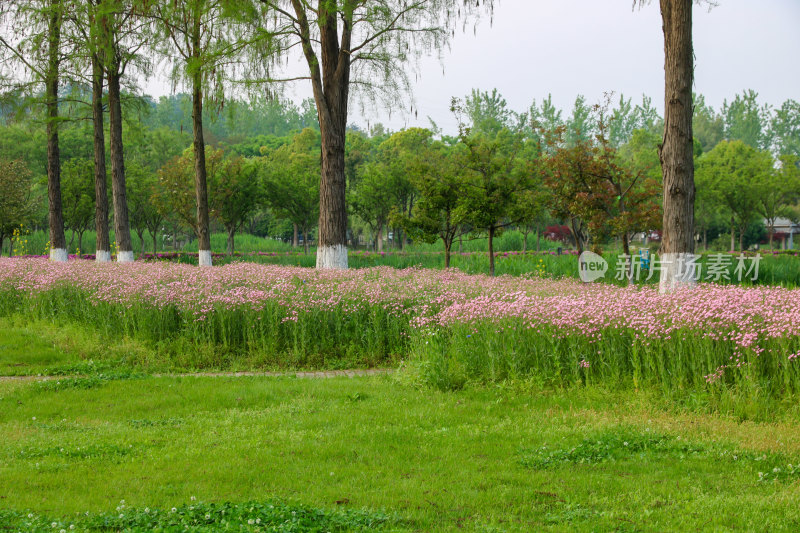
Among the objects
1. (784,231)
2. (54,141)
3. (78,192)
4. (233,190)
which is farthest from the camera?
(784,231)

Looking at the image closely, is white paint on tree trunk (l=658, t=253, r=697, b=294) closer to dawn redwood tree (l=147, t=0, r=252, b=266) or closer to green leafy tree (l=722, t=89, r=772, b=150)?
dawn redwood tree (l=147, t=0, r=252, b=266)

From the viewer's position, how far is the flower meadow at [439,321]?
22.6 feet

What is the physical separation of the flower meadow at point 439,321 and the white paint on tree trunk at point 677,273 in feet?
1.05

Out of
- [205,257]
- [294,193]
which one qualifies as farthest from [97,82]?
[294,193]

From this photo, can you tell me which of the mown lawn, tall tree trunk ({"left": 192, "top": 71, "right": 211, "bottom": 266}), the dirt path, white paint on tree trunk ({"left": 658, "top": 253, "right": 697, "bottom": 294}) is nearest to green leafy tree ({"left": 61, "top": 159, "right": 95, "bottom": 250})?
tall tree trunk ({"left": 192, "top": 71, "right": 211, "bottom": 266})

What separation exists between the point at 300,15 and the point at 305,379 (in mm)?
10394

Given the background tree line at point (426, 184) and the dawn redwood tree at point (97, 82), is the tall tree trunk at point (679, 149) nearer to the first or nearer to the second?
the background tree line at point (426, 184)

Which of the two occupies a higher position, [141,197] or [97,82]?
[97,82]

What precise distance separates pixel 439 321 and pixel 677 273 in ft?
12.4

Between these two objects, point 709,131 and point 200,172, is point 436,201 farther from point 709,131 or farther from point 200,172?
point 709,131

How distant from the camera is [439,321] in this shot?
30.0ft

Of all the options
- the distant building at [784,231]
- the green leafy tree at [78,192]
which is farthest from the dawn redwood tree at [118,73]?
the distant building at [784,231]

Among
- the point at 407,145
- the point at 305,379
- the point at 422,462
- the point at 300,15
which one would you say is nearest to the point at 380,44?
the point at 300,15

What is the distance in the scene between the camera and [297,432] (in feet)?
19.5
